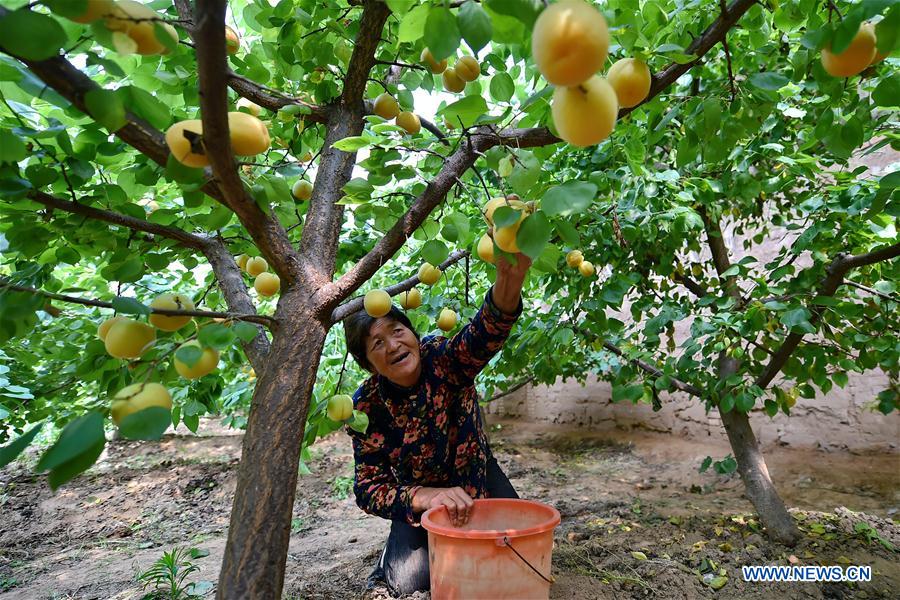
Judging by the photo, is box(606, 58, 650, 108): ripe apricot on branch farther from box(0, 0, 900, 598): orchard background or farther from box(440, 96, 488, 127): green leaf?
box(440, 96, 488, 127): green leaf

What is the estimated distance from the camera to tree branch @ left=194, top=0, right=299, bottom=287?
84 cm

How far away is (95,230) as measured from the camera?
Answer: 1484 mm

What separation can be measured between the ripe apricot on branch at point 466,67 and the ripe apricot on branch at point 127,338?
1.13 metres

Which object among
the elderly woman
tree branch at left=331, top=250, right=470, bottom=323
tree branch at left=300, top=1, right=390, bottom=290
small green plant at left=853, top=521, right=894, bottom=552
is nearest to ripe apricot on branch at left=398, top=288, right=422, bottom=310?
the elderly woman

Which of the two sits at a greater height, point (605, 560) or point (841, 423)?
point (841, 423)

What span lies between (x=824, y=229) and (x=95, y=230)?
2.50 m

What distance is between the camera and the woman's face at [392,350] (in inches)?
91.7

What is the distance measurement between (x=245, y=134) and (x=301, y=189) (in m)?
1.16

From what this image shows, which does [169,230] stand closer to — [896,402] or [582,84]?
[582,84]

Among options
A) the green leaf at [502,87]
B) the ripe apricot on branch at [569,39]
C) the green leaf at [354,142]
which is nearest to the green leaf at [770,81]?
the green leaf at [502,87]

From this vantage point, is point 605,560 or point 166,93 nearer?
point 166,93

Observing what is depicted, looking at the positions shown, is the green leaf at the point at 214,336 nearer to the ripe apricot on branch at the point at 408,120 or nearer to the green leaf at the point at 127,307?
the green leaf at the point at 127,307

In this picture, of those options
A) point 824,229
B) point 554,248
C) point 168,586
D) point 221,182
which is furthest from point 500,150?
point 168,586

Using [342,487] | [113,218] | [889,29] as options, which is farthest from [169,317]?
[342,487]
